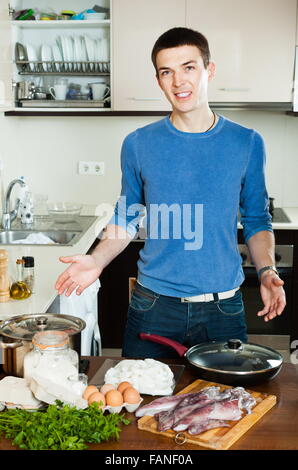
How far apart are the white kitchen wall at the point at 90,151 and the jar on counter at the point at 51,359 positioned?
2.73m

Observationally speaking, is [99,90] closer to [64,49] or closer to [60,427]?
[64,49]

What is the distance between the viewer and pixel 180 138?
A: 6.34 feet

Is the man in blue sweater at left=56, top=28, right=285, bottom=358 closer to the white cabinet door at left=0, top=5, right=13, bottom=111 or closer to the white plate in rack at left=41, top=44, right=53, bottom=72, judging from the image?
the white cabinet door at left=0, top=5, right=13, bottom=111

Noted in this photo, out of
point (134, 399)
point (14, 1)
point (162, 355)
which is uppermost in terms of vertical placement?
point (14, 1)

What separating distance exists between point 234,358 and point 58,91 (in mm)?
2610

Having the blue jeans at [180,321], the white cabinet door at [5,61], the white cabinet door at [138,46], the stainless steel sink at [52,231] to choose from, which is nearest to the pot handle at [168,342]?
the blue jeans at [180,321]

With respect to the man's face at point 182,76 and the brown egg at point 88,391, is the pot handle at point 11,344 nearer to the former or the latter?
the brown egg at point 88,391

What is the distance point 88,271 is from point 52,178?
2.57 m

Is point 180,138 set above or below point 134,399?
above

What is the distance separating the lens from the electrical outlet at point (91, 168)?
161 inches

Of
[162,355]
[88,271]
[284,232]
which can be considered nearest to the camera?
[88,271]
